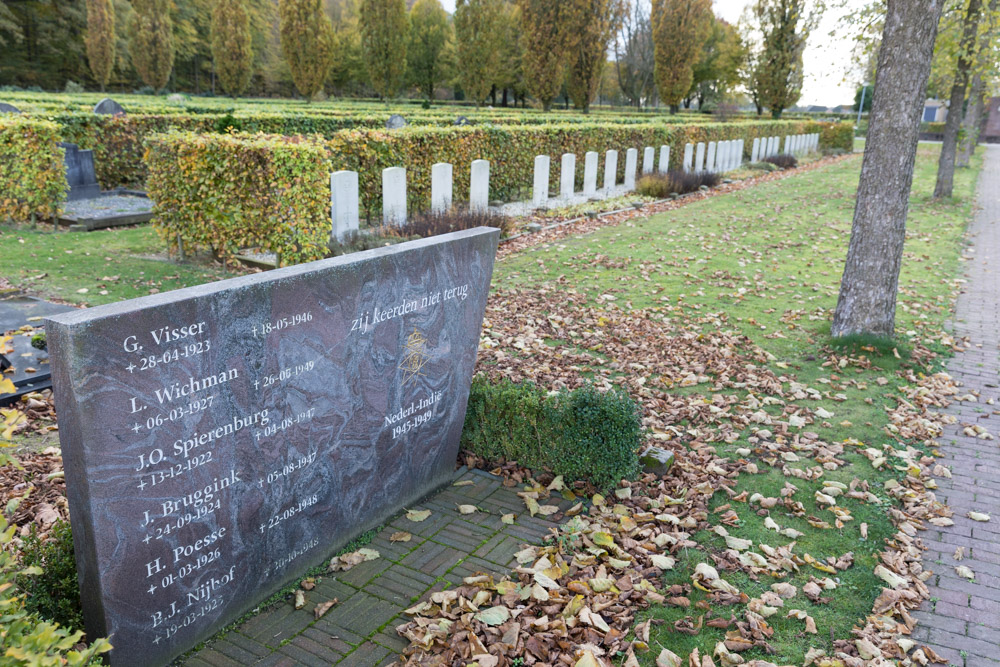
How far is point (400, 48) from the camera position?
42781 millimetres

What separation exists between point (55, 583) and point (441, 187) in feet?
34.5

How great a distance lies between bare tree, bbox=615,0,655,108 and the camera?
194ft

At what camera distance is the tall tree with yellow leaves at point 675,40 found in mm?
37406

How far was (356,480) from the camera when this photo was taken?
4.23m

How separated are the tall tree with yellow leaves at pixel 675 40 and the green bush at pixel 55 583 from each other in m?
39.7

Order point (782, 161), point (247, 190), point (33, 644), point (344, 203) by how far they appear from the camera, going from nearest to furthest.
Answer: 1. point (33, 644)
2. point (247, 190)
3. point (344, 203)
4. point (782, 161)

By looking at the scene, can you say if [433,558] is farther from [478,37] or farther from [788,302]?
[478,37]

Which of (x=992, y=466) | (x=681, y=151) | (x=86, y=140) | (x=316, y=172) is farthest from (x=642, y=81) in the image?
(x=992, y=466)

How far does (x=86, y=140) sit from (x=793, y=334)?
14.8m

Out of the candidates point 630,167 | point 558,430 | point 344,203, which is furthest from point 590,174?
point 558,430

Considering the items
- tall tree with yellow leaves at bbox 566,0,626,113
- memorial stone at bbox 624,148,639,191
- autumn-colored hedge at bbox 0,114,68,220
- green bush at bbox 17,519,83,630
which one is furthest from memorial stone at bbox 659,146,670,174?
green bush at bbox 17,519,83,630

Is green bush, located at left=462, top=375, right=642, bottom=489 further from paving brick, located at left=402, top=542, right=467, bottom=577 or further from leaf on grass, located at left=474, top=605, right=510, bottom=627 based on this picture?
leaf on grass, located at left=474, top=605, right=510, bottom=627

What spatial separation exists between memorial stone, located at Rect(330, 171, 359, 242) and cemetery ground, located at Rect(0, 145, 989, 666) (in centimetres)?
214

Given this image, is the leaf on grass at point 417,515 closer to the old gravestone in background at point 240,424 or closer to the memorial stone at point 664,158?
the old gravestone in background at point 240,424
